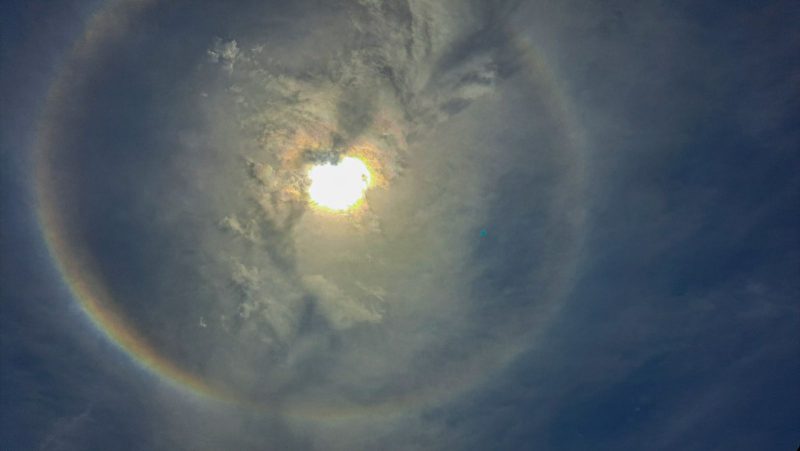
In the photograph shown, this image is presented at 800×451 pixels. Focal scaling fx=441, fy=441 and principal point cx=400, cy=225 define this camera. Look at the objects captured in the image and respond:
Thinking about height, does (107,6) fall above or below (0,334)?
above

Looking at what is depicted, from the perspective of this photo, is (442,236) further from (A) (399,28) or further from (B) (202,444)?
(B) (202,444)

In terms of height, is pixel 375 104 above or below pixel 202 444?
above

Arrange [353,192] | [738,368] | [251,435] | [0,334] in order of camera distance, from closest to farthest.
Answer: [353,192] → [0,334] → [738,368] → [251,435]

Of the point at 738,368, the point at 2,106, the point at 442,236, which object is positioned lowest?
the point at 738,368

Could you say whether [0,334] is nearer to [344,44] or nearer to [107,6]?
[107,6]

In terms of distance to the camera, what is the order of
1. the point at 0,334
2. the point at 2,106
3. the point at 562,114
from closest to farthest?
the point at 2,106 < the point at 562,114 < the point at 0,334

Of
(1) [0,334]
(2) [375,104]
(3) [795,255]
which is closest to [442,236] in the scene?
(2) [375,104]

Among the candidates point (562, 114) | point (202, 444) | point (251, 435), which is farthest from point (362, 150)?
point (202, 444)

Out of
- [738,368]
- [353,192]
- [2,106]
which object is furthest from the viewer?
[738,368]

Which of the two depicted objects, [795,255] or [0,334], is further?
[0,334]
